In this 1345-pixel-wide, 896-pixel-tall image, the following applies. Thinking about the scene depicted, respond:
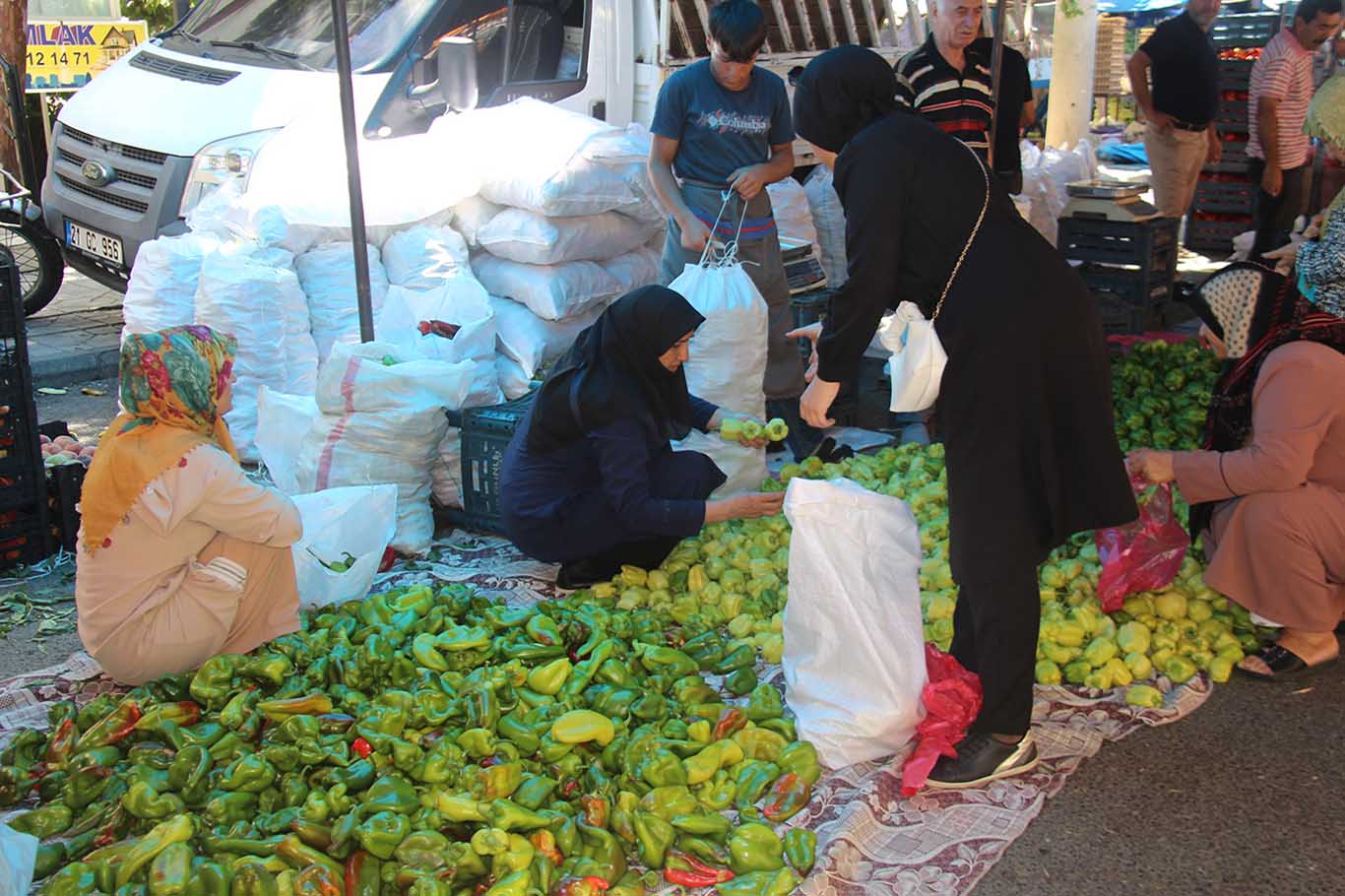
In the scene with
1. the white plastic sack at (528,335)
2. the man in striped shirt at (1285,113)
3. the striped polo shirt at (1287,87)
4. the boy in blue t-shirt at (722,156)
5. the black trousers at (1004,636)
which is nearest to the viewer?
the black trousers at (1004,636)

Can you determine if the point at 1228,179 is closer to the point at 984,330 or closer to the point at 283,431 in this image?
the point at 283,431

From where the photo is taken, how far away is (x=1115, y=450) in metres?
2.97

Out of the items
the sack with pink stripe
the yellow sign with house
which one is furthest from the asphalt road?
the yellow sign with house

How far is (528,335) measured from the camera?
5.91 meters

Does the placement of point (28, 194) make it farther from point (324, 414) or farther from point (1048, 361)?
point (1048, 361)

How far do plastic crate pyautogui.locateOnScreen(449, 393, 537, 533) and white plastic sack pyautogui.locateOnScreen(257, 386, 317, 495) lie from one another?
64cm

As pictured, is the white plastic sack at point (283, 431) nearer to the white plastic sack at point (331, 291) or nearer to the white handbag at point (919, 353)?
the white plastic sack at point (331, 291)

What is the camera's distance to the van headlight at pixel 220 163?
6.34 meters

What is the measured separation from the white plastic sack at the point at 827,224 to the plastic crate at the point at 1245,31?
4781 mm

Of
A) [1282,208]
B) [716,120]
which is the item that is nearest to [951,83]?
[716,120]

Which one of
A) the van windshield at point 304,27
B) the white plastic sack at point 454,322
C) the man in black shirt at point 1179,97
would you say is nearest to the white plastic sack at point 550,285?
the white plastic sack at point 454,322

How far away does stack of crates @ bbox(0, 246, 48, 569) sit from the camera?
14.3 ft

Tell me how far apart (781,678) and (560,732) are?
2.76ft

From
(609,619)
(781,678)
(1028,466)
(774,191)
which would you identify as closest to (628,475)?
(609,619)
